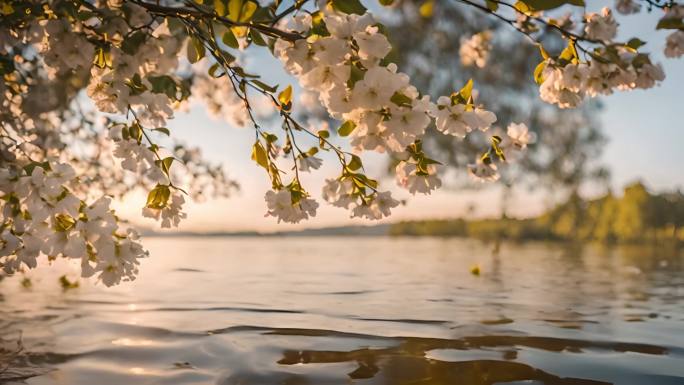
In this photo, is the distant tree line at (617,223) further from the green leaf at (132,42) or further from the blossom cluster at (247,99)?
the green leaf at (132,42)

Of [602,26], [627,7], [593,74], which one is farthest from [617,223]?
[593,74]

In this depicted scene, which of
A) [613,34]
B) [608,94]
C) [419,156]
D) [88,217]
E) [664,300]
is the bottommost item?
[664,300]

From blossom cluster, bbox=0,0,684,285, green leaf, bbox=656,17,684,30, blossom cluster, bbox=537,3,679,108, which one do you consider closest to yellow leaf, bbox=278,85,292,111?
blossom cluster, bbox=0,0,684,285

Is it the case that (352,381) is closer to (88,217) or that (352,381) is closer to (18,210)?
(88,217)

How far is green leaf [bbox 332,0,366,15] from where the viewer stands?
181cm

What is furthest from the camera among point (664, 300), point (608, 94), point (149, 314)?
point (664, 300)

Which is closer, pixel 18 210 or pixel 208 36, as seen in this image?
pixel 18 210

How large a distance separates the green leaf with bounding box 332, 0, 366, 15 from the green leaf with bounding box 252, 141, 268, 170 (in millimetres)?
840

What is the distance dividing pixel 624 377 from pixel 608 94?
1.44 meters

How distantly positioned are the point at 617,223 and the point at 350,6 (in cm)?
7045

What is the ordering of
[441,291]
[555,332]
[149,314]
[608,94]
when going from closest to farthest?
[608,94] < [555,332] < [149,314] < [441,291]

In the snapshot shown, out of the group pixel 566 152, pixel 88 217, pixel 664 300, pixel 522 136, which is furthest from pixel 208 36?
pixel 566 152

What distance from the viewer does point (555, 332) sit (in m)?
4.06

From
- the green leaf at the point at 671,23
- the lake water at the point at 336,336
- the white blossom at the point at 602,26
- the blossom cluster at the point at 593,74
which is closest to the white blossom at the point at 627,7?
the white blossom at the point at 602,26
